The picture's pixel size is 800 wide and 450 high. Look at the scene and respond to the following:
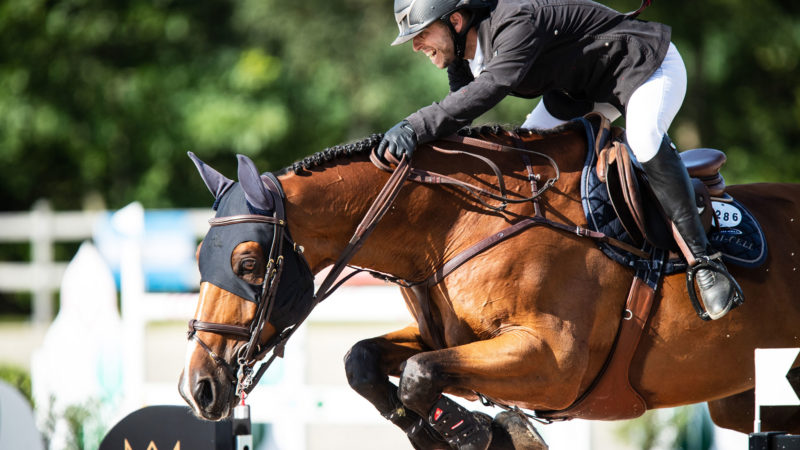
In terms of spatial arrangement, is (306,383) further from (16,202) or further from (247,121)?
(16,202)

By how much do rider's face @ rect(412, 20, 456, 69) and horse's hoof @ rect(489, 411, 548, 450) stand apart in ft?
4.56

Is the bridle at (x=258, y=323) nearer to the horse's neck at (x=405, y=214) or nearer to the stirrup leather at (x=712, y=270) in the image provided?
the horse's neck at (x=405, y=214)

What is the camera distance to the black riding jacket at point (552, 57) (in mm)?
3283

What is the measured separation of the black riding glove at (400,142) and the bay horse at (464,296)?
0.09 meters

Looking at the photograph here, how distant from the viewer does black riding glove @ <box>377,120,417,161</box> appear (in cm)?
331

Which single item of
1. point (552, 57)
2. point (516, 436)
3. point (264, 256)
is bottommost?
point (516, 436)

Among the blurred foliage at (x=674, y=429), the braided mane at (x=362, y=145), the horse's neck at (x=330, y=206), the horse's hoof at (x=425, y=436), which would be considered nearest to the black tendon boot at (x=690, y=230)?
the braided mane at (x=362, y=145)

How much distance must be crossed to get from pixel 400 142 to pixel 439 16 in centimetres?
49

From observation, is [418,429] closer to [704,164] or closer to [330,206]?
[330,206]

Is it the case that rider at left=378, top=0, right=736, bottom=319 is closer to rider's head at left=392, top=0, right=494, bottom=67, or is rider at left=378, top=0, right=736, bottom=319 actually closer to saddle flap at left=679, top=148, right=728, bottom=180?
rider's head at left=392, top=0, right=494, bottom=67

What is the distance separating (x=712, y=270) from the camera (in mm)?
3385

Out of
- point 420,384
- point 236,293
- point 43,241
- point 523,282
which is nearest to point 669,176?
point 523,282

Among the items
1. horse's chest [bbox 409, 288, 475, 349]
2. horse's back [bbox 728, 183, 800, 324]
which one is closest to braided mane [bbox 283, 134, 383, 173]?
horse's chest [bbox 409, 288, 475, 349]

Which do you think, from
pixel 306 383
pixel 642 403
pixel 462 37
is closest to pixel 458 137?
pixel 462 37
